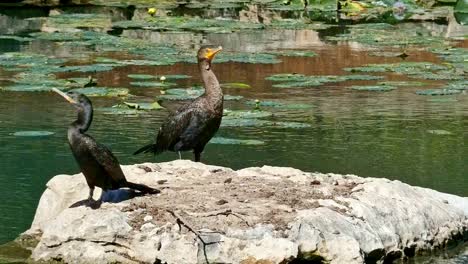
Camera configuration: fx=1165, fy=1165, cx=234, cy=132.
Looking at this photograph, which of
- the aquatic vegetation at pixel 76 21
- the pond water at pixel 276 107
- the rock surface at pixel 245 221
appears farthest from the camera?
the aquatic vegetation at pixel 76 21

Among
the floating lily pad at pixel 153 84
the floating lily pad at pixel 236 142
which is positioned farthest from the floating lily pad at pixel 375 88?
the floating lily pad at pixel 236 142

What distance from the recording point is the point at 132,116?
1232 centimetres

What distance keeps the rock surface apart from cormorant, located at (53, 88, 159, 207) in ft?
0.44

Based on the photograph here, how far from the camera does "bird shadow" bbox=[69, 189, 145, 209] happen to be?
Answer: 289 inches

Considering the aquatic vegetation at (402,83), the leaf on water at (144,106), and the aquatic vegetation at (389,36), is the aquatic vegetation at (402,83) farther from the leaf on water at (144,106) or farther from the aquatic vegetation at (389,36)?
the aquatic vegetation at (389,36)

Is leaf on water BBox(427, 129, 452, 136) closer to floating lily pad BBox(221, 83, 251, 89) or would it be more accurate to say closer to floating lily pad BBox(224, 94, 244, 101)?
floating lily pad BBox(224, 94, 244, 101)

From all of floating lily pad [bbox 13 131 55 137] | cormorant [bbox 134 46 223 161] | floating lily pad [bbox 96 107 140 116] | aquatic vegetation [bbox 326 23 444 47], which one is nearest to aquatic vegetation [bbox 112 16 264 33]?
aquatic vegetation [bbox 326 23 444 47]

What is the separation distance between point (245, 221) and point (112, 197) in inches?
40.4

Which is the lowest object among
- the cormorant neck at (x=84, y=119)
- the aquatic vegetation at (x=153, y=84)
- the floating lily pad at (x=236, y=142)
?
the aquatic vegetation at (x=153, y=84)

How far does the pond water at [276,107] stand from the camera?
10.2 metres

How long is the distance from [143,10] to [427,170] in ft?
46.8

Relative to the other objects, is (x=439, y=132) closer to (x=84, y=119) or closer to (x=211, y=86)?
(x=211, y=86)

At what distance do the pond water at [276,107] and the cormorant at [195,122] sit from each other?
89 cm

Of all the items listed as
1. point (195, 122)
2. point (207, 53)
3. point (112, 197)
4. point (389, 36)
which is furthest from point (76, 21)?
point (112, 197)
